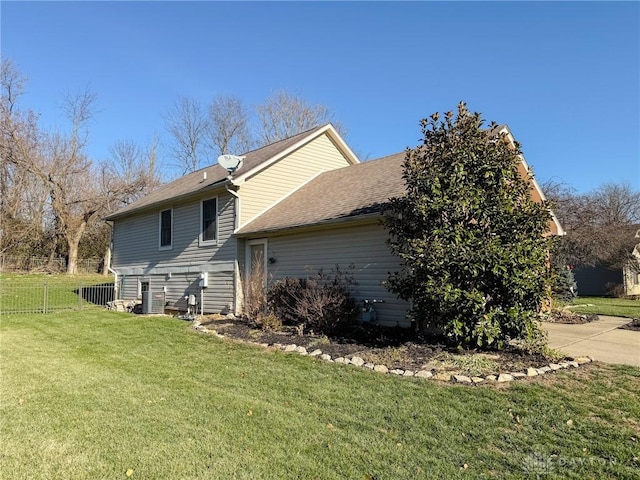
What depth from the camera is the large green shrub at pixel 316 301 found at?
29.2 feet

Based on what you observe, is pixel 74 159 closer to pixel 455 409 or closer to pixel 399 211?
pixel 399 211

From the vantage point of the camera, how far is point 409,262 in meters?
6.88

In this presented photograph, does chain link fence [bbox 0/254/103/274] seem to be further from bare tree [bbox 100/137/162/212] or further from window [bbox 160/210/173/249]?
window [bbox 160/210/173/249]

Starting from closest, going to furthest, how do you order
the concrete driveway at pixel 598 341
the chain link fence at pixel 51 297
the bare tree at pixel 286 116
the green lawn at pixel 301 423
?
the green lawn at pixel 301 423 → the concrete driveway at pixel 598 341 → the chain link fence at pixel 51 297 → the bare tree at pixel 286 116

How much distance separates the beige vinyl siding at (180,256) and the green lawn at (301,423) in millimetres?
6325

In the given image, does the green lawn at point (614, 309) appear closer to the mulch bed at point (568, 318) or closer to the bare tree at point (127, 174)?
the mulch bed at point (568, 318)

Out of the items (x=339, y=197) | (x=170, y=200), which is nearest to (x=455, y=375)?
(x=339, y=197)

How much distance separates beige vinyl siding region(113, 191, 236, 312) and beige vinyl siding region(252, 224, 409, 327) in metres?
1.95

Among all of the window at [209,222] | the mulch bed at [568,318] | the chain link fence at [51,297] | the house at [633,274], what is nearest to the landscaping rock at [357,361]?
the mulch bed at [568,318]

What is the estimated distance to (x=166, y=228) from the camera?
16047 mm

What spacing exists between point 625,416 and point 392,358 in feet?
10.1

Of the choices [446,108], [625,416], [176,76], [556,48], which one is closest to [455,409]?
[625,416]

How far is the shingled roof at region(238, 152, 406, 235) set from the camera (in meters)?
10.1

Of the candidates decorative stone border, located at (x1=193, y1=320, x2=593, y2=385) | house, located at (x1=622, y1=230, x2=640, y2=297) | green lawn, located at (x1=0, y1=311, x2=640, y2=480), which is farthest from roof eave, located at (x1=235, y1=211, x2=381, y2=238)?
house, located at (x1=622, y1=230, x2=640, y2=297)
